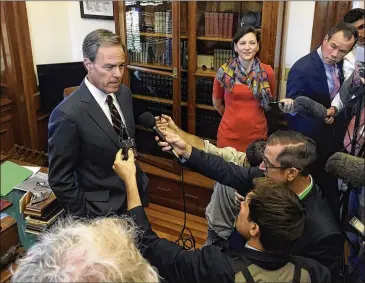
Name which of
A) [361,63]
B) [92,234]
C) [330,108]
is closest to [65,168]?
[92,234]

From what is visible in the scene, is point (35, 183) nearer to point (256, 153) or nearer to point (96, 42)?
point (96, 42)

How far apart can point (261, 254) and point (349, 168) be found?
420 mm

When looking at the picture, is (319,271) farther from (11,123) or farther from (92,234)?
(11,123)

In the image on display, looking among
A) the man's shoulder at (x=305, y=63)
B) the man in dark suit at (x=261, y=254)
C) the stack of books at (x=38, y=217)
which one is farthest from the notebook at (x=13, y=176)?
the man's shoulder at (x=305, y=63)

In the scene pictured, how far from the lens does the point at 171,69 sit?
9.79ft

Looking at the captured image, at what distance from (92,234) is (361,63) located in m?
A: 1.08

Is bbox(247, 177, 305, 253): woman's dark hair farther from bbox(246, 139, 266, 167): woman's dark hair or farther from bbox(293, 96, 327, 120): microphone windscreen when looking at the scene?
bbox(293, 96, 327, 120): microphone windscreen

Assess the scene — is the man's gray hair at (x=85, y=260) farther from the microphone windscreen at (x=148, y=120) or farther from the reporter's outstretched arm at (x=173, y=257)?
the microphone windscreen at (x=148, y=120)

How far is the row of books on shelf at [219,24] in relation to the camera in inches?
113

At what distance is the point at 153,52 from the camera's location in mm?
3121

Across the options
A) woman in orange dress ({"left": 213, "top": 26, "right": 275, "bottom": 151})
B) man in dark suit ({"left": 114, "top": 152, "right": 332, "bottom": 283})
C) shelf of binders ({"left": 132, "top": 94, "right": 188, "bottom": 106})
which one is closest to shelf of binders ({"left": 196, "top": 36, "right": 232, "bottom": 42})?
woman in orange dress ({"left": 213, "top": 26, "right": 275, "bottom": 151})

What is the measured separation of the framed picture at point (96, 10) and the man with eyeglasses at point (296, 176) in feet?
6.24

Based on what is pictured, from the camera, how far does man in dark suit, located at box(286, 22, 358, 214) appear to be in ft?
7.00

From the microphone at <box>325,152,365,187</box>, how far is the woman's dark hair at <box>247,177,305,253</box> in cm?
22
